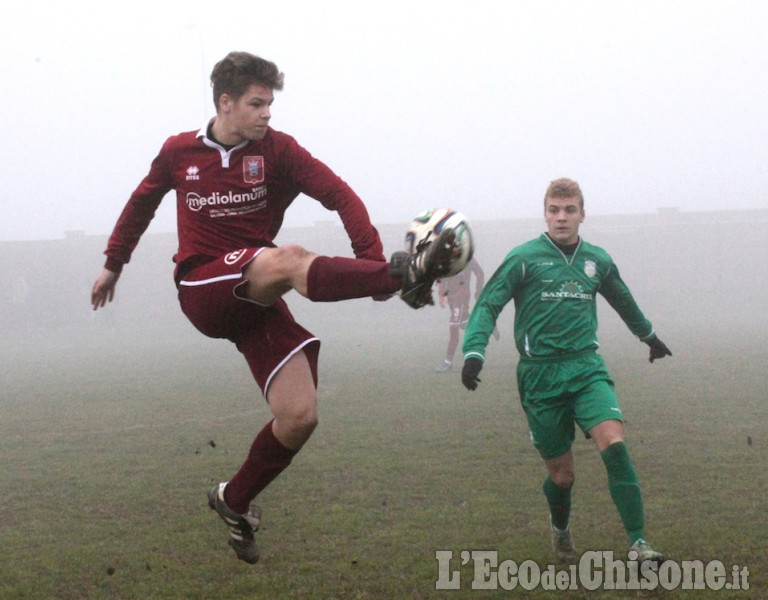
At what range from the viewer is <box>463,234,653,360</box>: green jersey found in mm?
5594

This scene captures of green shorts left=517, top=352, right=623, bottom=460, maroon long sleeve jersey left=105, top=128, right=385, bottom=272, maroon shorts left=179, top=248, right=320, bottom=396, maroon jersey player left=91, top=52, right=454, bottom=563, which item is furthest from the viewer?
green shorts left=517, top=352, right=623, bottom=460

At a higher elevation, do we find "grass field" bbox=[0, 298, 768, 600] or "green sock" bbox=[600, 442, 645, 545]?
"green sock" bbox=[600, 442, 645, 545]

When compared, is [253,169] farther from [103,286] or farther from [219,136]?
[103,286]

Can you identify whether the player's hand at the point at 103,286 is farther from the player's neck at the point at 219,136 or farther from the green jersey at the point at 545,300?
the green jersey at the point at 545,300

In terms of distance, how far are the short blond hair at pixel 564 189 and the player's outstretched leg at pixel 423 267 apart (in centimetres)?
197

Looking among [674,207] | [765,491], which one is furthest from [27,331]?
[765,491]

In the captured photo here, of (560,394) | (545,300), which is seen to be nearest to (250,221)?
(545,300)

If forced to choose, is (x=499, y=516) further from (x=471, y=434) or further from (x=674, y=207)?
(x=674, y=207)

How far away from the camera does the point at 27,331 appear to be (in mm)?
42188

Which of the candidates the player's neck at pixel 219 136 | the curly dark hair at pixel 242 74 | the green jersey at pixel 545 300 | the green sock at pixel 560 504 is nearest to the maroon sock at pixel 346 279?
the player's neck at pixel 219 136

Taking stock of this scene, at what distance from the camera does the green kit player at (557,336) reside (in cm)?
550

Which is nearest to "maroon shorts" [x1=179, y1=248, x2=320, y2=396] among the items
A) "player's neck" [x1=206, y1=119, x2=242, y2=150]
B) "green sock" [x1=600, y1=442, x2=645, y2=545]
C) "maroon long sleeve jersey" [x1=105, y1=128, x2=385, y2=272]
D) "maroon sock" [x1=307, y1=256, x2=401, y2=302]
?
"maroon long sleeve jersey" [x1=105, y1=128, x2=385, y2=272]

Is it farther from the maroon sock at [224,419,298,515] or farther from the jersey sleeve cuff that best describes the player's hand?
the maroon sock at [224,419,298,515]

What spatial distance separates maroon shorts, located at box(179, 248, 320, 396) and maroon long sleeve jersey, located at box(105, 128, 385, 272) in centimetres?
21
